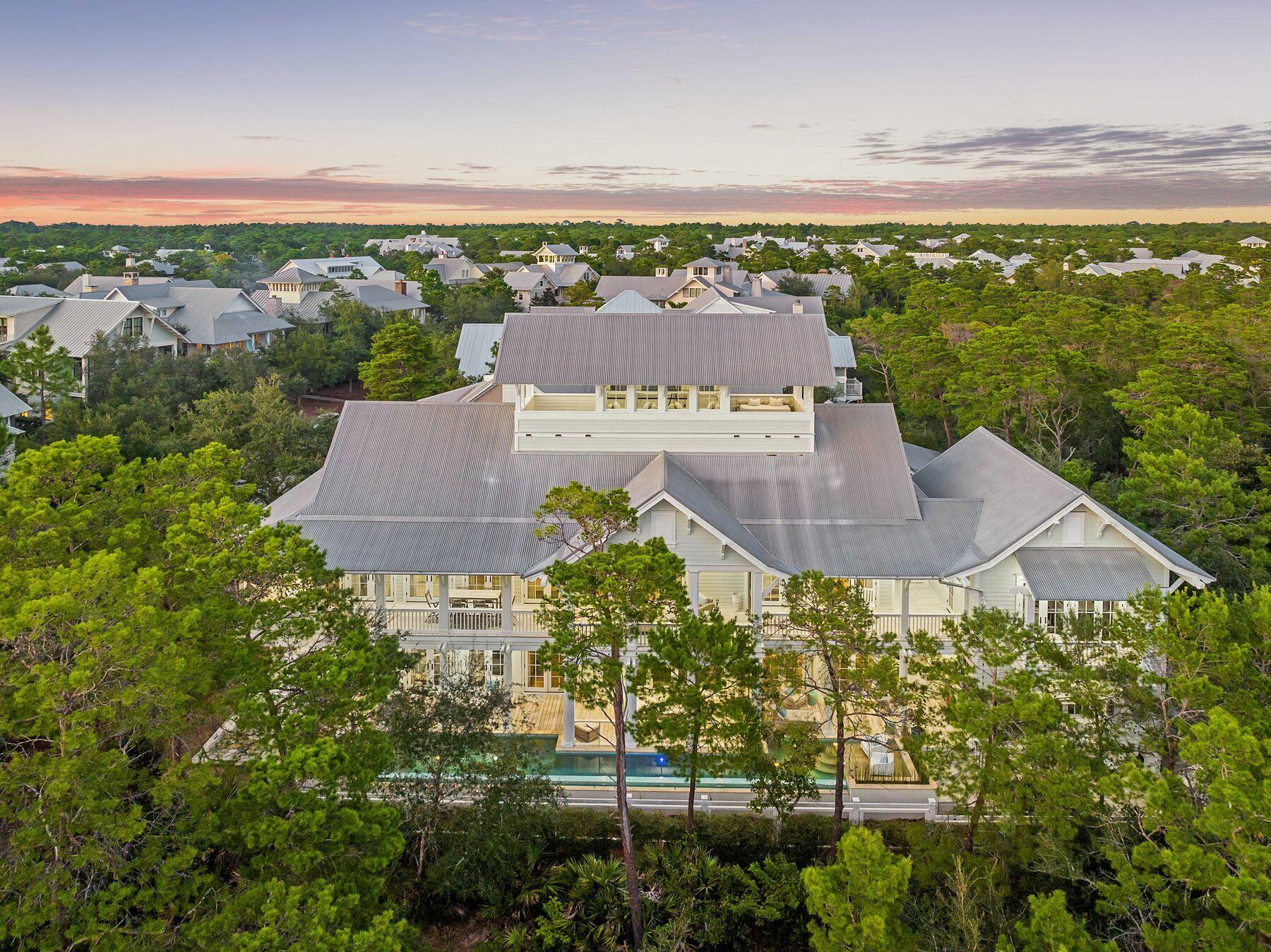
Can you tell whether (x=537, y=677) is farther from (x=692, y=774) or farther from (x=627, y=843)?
(x=627, y=843)

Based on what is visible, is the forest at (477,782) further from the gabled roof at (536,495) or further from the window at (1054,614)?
the gabled roof at (536,495)

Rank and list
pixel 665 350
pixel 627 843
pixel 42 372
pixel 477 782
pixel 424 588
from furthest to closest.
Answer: pixel 42 372 < pixel 665 350 < pixel 424 588 < pixel 477 782 < pixel 627 843

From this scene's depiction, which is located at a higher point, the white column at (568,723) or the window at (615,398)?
Answer: the window at (615,398)

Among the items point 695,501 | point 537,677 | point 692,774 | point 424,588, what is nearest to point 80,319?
point 424,588

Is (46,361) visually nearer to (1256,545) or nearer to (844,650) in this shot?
(844,650)

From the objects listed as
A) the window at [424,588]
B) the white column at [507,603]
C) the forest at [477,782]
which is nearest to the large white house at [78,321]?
the window at [424,588]

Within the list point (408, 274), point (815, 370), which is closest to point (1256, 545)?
point (815, 370)
